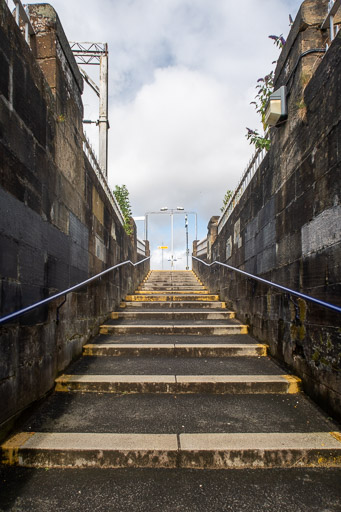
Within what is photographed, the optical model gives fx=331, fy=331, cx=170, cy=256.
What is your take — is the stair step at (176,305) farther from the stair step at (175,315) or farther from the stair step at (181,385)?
the stair step at (181,385)

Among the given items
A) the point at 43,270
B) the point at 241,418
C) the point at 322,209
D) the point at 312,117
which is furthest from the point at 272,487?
the point at 312,117

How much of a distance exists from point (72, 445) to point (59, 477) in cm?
18

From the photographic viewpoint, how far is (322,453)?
2037 mm

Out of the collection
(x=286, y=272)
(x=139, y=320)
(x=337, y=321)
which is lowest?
(x=139, y=320)

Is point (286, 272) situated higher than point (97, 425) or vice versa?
point (286, 272)

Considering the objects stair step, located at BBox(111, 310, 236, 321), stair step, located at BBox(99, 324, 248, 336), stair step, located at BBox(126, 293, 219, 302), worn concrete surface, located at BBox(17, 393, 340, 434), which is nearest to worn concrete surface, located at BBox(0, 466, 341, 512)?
worn concrete surface, located at BBox(17, 393, 340, 434)

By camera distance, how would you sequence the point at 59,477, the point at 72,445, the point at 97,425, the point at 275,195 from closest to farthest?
the point at 59,477 < the point at 72,445 < the point at 97,425 < the point at 275,195

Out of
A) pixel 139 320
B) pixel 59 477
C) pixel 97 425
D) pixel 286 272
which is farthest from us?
pixel 139 320

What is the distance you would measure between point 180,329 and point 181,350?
784 mm

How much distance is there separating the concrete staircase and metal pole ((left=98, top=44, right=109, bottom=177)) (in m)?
6.02

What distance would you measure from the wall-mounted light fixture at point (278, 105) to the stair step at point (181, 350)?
261 centimetres

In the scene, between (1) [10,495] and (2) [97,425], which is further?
(2) [97,425]

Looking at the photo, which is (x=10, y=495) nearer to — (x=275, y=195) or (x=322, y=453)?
(x=322, y=453)

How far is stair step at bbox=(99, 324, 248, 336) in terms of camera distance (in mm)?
4590
